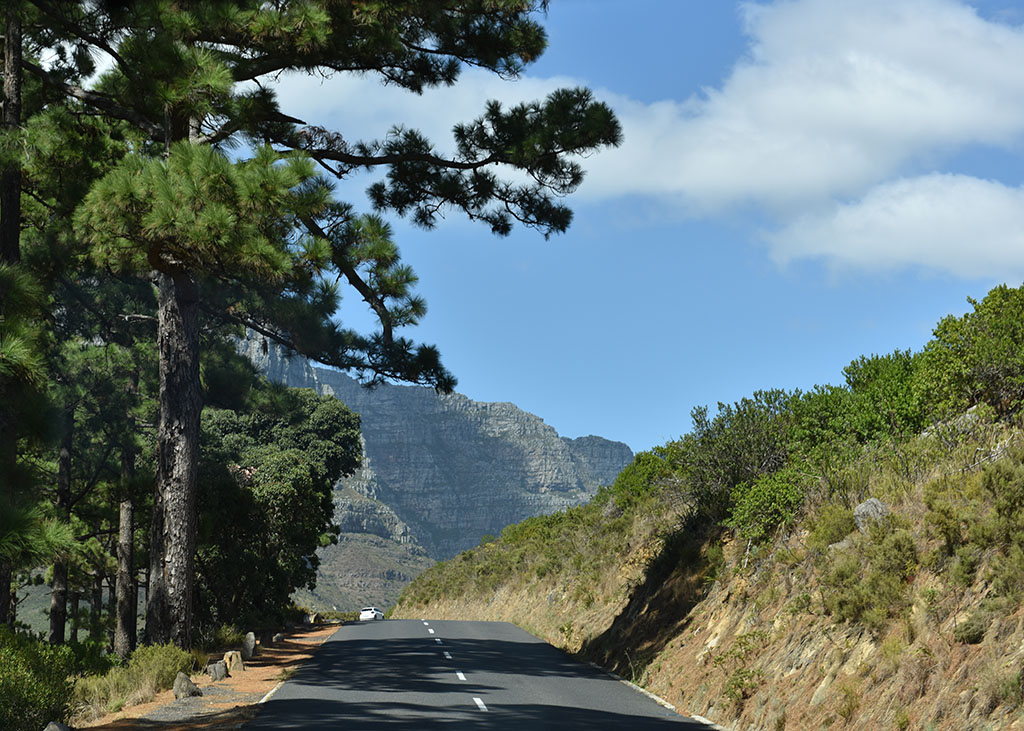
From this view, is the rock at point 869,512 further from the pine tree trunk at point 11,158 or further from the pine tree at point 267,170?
the pine tree trunk at point 11,158

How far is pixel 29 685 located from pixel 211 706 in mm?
3895

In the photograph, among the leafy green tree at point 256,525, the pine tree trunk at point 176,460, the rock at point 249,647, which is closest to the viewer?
the pine tree trunk at point 176,460

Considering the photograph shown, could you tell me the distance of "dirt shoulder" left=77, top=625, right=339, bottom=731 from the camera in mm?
12672

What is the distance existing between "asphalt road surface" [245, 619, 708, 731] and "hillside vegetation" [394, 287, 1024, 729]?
1.18 meters

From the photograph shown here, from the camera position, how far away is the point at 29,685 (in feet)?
35.6

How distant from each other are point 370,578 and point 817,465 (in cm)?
17102

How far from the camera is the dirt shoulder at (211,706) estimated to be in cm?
1267

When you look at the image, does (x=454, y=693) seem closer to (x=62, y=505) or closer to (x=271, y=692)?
(x=271, y=692)

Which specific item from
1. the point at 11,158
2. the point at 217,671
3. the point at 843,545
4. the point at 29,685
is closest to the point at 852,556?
the point at 843,545

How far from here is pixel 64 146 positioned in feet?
62.6

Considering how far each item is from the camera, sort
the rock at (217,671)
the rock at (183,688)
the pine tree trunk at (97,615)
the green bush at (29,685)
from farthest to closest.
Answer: the pine tree trunk at (97,615) < the rock at (217,671) < the rock at (183,688) < the green bush at (29,685)

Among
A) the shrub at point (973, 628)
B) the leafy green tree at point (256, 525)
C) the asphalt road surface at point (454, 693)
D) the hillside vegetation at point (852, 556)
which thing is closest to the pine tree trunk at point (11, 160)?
the asphalt road surface at point (454, 693)

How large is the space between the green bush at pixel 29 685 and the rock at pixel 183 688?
117 inches

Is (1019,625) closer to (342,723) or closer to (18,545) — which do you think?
(342,723)
